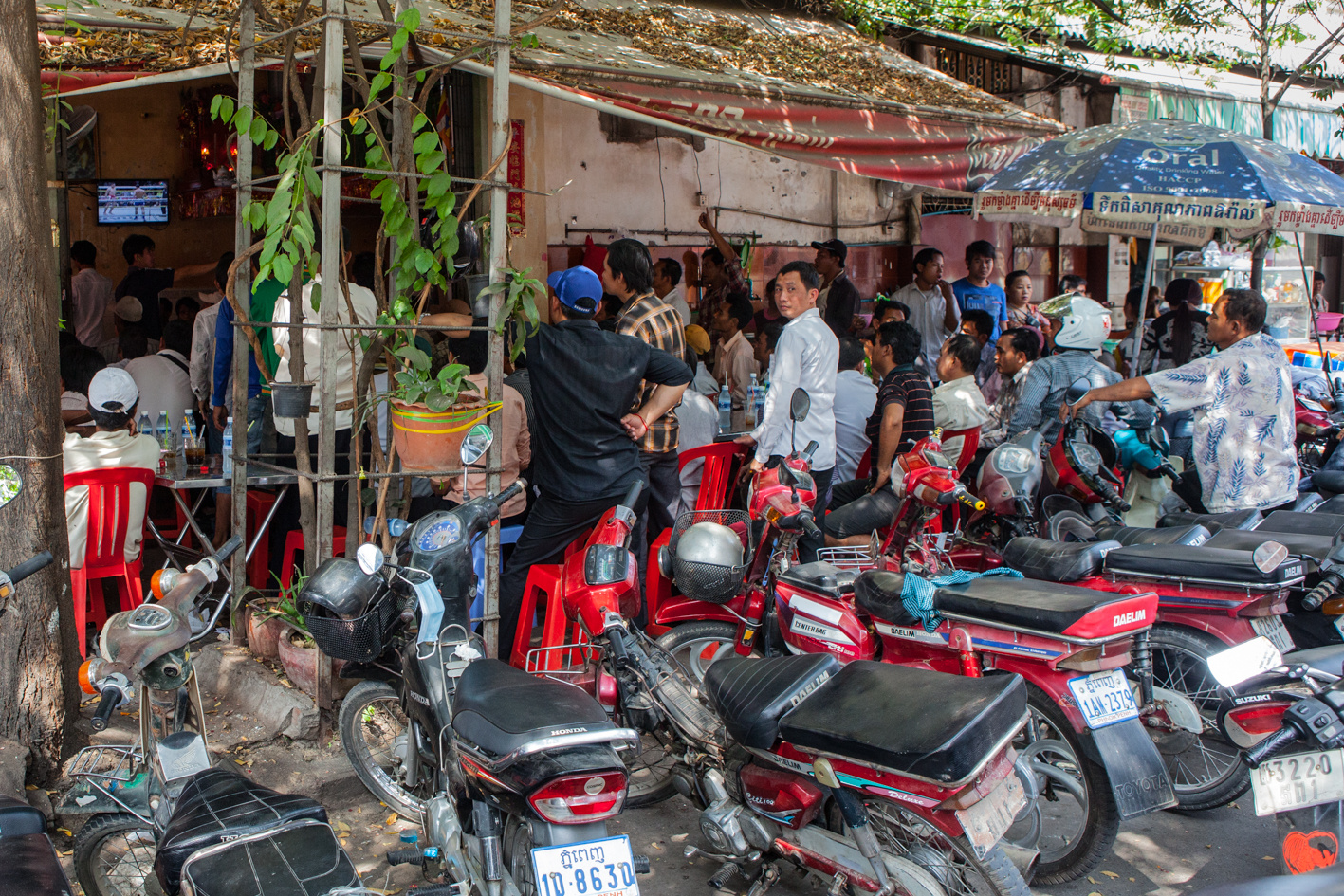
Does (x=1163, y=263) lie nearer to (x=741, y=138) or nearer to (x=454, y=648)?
(x=741, y=138)

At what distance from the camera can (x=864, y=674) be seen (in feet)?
9.40

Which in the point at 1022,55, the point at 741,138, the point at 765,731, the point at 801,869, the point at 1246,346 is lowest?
the point at 801,869

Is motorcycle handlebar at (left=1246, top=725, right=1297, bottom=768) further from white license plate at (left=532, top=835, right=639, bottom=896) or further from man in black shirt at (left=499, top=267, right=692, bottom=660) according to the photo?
man in black shirt at (left=499, top=267, right=692, bottom=660)

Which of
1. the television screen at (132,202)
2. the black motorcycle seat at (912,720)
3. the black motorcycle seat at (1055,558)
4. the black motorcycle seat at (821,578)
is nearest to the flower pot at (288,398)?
the black motorcycle seat at (821,578)

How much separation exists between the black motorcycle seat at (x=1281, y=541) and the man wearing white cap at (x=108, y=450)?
14.6 ft

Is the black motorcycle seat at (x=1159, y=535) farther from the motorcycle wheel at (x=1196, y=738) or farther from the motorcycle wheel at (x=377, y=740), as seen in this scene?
the motorcycle wheel at (x=377, y=740)

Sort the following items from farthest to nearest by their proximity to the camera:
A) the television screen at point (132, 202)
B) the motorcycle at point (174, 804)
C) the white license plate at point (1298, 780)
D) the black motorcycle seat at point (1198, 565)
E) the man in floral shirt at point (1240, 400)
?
the television screen at point (132, 202) → the man in floral shirt at point (1240, 400) → the black motorcycle seat at point (1198, 565) → the white license plate at point (1298, 780) → the motorcycle at point (174, 804)

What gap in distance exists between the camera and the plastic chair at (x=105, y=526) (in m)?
4.57

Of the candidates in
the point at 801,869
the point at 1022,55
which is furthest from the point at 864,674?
the point at 1022,55

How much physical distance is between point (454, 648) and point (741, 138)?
3.95 m

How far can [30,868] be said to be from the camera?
2.03 m

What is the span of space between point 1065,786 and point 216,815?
2.36 metres

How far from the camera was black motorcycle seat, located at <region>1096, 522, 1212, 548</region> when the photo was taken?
163 inches

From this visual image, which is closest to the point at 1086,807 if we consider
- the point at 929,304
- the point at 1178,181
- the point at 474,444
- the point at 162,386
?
the point at 474,444
